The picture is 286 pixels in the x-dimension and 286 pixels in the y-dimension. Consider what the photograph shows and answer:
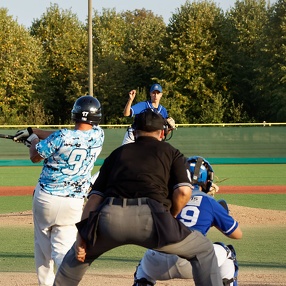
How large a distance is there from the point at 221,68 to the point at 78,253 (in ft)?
157

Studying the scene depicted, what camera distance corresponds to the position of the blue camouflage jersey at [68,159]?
21.7ft

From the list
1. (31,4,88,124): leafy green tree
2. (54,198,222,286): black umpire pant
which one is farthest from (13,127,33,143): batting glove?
(31,4,88,124): leafy green tree

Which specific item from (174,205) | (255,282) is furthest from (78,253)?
(255,282)

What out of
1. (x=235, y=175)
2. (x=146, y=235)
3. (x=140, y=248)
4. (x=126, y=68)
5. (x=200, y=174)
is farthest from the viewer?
(x=126, y=68)

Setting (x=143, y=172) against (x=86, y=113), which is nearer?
(x=143, y=172)

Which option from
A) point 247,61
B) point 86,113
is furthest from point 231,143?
point 86,113

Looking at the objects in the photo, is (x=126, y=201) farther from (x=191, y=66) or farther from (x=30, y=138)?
(x=191, y=66)

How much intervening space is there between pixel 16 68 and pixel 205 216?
158 ft

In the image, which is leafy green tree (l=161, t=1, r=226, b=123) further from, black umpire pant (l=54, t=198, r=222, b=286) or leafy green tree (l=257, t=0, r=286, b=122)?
black umpire pant (l=54, t=198, r=222, b=286)

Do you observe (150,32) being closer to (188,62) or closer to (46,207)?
(188,62)

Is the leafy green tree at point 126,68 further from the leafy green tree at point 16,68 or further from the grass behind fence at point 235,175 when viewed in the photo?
the grass behind fence at point 235,175

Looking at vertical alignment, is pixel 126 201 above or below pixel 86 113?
below

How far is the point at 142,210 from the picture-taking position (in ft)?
15.5

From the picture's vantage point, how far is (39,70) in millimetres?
54188
